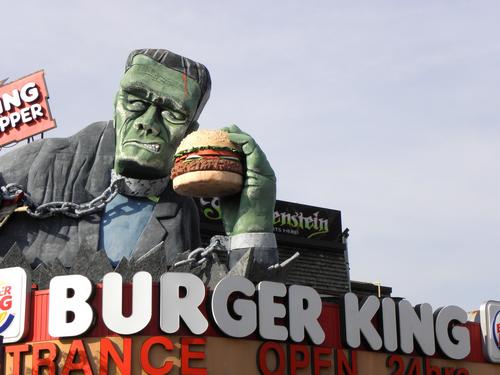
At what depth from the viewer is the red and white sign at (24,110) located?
33.0m

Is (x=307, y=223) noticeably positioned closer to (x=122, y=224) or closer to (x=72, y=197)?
(x=122, y=224)

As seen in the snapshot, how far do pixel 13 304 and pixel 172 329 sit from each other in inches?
131

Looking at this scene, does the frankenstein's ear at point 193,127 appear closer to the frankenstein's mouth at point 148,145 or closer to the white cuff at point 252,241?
the frankenstein's mouth at point 148,145

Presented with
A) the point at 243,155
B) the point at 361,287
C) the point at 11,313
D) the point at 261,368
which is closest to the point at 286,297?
the point at 261,368

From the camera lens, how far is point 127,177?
2920cm

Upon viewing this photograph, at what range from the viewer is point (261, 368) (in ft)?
83.3

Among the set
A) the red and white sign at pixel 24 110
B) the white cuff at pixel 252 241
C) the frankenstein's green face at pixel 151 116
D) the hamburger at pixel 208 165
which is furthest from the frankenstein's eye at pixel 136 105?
the red and white sign at pixel 24 110

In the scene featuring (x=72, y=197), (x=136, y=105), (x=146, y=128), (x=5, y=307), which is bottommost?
(x=5, y=307)

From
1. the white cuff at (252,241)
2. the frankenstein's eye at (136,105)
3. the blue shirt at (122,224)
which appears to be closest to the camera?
the white cuff at (252,241)

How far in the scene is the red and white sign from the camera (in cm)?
3300

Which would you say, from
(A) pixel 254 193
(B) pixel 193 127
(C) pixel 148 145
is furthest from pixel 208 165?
(B) pixel 193 127

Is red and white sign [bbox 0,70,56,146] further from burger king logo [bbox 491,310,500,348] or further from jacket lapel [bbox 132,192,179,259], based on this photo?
burger king logo [bbox 491,310,500,348]

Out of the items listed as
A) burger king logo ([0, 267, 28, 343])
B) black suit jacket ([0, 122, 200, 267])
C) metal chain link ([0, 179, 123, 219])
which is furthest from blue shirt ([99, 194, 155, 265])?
burger king logo ([0, 267, 28, 343])

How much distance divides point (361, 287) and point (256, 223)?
27826 millimetres
